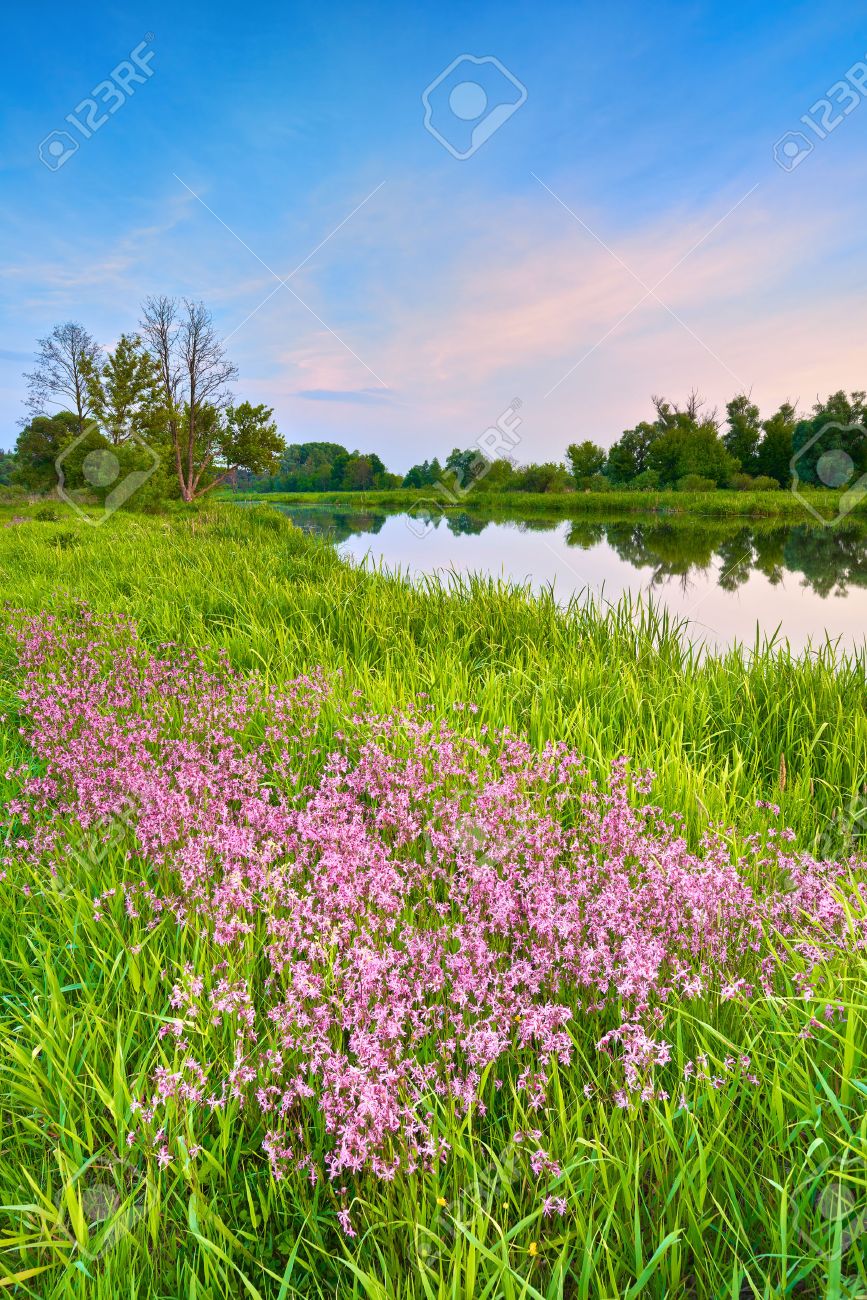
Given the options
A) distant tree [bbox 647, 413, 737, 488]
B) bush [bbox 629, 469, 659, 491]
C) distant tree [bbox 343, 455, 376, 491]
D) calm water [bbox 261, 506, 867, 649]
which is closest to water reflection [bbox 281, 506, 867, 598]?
calm water [bbox 261, 506, 867, 649]

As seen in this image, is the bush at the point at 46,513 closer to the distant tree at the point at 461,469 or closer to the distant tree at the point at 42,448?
the distant tree at the point at 42,448

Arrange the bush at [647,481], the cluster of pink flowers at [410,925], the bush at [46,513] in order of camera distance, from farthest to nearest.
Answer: the bush at [647,481] → the bush at [46,513] → the cluster of pink flowers at [410,925]

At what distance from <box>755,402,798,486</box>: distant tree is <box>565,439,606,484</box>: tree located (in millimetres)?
17503

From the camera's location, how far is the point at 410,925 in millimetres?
2373

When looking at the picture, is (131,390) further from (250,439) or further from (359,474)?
(359,474)

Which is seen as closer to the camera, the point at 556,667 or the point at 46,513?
the point at 556,667

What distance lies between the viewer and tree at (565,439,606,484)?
2783 inches

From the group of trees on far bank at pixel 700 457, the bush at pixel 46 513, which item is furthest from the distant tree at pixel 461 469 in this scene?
the bush at pixel 46 513

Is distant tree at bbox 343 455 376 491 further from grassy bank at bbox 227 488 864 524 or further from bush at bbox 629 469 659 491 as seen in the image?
bush at bbox 629 469 659 491

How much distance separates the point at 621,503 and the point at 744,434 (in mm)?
13955

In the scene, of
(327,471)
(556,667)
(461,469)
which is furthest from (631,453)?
(556,667)

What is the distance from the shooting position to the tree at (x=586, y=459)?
70.7 meters

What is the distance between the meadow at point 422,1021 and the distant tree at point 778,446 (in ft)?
191

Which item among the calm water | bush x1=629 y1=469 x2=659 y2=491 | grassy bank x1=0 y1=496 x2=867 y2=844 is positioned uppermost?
bush x1=629 y1=469 x2=659 y2=491
